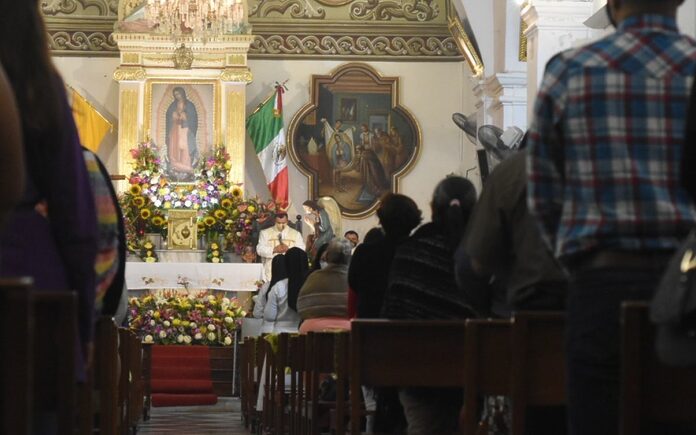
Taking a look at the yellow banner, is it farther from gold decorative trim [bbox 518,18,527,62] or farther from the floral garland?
gold decorative trim [bbox 518,18,527,62]

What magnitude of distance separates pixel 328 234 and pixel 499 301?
39.9ft

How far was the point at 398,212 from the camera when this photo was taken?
7359mm

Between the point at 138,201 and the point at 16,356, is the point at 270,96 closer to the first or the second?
the point at 138,201

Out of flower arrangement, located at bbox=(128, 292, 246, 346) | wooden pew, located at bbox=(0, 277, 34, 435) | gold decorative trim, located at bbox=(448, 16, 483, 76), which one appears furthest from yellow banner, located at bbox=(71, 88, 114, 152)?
wooden pew, located at bbox=(0, 277, 34, 435)

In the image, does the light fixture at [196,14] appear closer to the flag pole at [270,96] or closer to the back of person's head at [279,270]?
the flag pole at [270,96]

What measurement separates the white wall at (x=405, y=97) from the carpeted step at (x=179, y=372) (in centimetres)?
551

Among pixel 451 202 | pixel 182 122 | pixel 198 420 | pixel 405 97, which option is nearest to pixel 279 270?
pixel 198 420

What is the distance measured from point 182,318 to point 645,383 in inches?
502

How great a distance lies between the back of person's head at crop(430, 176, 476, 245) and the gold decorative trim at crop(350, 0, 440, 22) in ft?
51.2

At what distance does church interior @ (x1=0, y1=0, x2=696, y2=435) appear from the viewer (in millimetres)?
3223

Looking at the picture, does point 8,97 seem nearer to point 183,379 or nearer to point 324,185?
point 183,379

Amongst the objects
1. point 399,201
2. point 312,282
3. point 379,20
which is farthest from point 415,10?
point 399,201

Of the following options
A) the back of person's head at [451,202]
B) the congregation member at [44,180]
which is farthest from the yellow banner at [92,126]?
the congregation member at [44,180]

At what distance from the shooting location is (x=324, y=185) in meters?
21.4
